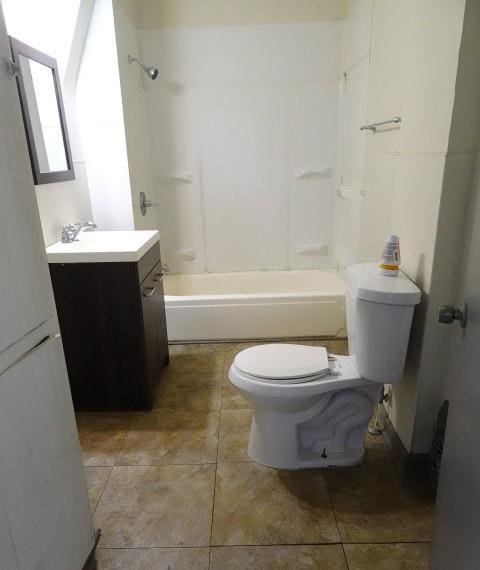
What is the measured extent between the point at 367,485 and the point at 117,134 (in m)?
2.32

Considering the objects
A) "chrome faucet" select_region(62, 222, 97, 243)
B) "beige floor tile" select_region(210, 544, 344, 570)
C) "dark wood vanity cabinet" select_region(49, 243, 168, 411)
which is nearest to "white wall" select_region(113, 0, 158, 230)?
"chrome faucet" select_region(62, 222, 97, 243)

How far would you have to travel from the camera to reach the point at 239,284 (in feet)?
11.0

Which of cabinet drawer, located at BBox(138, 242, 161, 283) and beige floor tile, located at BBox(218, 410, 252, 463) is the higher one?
cabinet drawer, located at BBox(138, 242, 161, 283)

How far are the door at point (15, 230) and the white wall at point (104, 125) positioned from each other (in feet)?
5.41

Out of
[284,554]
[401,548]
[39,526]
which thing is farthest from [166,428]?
[401,548]

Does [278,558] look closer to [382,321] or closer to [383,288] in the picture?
[382,321]

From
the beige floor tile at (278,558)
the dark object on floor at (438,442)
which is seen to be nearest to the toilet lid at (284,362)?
the dark object on floor at (438,442)

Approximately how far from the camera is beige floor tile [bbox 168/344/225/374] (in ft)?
8.13

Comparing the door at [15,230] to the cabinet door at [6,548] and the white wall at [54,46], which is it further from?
the white wall at [54,46]

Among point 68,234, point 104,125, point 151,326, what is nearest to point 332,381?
point 151,326

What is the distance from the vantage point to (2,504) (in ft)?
2.85

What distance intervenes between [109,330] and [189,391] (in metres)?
0.59

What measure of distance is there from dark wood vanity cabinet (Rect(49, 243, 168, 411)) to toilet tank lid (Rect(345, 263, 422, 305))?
97 centimetres

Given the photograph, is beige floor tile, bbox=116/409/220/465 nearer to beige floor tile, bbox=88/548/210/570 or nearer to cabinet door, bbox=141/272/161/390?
cabinet door, bbox=141/272/161/390
